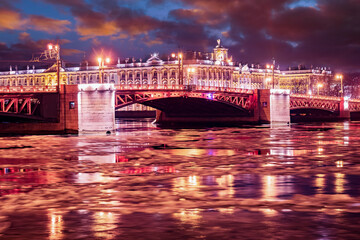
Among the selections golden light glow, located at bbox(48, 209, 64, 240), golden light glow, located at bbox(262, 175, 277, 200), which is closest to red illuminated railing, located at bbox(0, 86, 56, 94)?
golden light glow, located at bbox(262, 175, 277, 200)

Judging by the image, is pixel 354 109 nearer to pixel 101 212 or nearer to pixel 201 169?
pixel 201 169

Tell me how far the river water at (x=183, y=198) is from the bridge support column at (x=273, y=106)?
192 feet

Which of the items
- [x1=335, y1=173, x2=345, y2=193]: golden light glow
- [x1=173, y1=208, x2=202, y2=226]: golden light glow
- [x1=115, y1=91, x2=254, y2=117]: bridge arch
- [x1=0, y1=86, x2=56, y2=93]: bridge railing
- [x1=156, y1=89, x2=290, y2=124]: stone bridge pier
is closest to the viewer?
[x1=173, y1=208, x2=202, y2=226]: golden light glow

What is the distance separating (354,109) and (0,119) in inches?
3121

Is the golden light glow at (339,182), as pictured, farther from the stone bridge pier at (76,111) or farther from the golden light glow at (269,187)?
the stone bridge pier at (76,111)

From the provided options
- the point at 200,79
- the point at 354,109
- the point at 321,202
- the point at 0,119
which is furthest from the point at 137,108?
the point at 321,202

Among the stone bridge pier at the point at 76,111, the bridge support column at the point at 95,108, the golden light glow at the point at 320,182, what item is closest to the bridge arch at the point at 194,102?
the bridge support column at the point at 95,108

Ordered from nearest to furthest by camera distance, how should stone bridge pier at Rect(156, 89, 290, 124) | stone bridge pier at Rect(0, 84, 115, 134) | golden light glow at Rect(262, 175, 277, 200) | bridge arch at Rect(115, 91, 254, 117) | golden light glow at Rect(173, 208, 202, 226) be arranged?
1. golden light glow at Rect(173, 208, 202, 226)
2. golden light glow at Rect(262, 175, 277, 200)
3. stone bridge pier at Rect(0, 84, 115, 134)
4. bridge arch at Rect(115, 91, 254, 117)
5. stone bridge pier at Rect(156, 89, 290, 124)

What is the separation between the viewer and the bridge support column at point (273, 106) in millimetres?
87062

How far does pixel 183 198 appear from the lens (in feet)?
54.2

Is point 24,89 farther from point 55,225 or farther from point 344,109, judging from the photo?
point 344,109

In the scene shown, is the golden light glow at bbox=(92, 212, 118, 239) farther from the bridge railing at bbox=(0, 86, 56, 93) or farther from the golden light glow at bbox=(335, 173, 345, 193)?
the bridge railing at bbox=(0, 86, 56, 93)

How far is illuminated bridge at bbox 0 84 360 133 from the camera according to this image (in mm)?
62000

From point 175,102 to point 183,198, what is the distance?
221 feet
